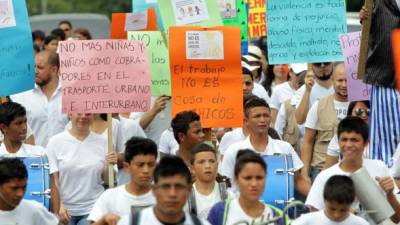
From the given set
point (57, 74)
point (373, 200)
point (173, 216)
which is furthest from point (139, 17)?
point (173, 216)

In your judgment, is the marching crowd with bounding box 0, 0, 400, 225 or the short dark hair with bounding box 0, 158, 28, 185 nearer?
the marching crowd with bounding box 0, 0, 400, 225

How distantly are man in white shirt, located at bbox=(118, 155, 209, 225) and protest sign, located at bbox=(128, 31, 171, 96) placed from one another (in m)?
6.13

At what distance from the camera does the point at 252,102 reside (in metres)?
14.6

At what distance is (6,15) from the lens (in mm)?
16266

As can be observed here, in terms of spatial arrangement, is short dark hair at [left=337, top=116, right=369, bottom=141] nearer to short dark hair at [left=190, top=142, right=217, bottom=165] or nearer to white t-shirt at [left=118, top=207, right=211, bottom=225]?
short dark hair at [left=190, top=142, right=217, bottom=165]

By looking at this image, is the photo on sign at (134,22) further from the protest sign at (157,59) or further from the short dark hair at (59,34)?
the short dark hair at (59,34)

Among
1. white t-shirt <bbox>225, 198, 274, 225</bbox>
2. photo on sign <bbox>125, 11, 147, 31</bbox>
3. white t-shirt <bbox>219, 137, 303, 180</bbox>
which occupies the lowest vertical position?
white t-shirt <bbox>225, 198, 274, 225</bbox>

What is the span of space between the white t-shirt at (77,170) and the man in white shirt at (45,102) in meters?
1.50

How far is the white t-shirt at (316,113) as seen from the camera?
16.3m

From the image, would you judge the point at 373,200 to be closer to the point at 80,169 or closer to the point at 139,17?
the point at 80,169

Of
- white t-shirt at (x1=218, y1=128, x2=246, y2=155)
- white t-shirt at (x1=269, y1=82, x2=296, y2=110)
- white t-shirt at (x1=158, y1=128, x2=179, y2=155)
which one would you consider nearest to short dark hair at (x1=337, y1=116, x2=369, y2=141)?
white t-shirt at (x1=218, y1=128, x2=246, y2=155)

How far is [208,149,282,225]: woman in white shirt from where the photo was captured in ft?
38.2

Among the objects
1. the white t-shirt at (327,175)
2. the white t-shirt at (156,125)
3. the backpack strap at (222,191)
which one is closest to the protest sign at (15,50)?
the white t-shirt at (156,125)

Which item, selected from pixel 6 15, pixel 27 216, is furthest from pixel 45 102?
pixel 27 216
